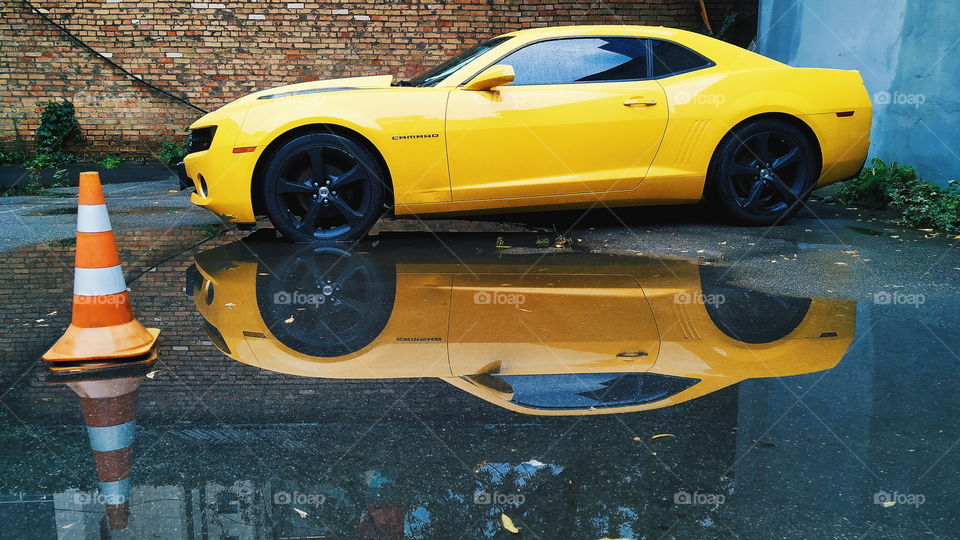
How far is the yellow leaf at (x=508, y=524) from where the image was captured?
2.17 m

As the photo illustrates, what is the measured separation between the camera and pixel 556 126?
5719mm

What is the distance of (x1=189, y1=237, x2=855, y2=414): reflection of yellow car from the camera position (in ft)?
10.6

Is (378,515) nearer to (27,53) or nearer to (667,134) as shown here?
(667,134)

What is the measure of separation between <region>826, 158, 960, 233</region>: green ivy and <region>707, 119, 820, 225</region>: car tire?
109cm

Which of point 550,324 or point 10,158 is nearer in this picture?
point 550,324

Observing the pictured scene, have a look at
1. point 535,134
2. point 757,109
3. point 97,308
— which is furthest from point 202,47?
point 97,308

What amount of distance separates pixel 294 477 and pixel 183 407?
0.75m

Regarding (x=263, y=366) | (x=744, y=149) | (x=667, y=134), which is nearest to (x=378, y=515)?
(x=263, y=366)

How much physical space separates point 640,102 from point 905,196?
3035 millimetres

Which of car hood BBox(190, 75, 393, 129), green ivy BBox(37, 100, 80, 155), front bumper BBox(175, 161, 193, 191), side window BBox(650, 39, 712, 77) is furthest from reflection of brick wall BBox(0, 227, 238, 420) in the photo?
green ivy BBox(37, 100, 80, 155)

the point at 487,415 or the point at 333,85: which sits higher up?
the point at 333,85

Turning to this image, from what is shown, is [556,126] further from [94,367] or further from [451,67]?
[94,367]

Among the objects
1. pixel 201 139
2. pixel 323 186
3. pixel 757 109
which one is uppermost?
pixel 757 109

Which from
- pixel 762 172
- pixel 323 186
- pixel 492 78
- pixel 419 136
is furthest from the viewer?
pixel 762 172
